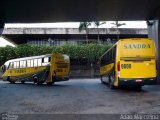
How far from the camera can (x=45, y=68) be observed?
25.7 m

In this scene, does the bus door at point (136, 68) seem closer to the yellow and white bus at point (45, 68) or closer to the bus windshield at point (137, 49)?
the bus windshield at point (137, 49)

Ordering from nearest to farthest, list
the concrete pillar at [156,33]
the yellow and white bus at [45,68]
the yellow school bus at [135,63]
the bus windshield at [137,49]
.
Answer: the yellow school bus at [135,63] → the bus windshield at [137,49] → the concrete pillar at [156,33] → the yellow and white bus at [45,68]

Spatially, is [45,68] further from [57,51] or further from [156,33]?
[57,51]

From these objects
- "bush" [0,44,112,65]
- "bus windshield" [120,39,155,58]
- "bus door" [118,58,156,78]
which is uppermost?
"bush" [0,44,112,65]

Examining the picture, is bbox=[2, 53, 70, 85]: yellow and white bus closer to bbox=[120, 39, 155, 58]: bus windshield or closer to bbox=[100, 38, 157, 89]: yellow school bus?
bbox=[100, 38, 157, 89]: yellow school bus

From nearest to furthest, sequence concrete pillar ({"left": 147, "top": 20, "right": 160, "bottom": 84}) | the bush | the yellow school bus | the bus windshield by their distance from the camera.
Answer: the yellow school bus
the bus windshield
concrete pillar ({"left": 147, "top": 20, "right": 160, "bottom": 84})
the bush

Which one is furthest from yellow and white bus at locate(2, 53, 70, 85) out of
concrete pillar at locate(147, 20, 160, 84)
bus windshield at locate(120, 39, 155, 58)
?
bus windshield at locate(120, 39, 155, 58)

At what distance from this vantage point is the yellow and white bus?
25.2 metres

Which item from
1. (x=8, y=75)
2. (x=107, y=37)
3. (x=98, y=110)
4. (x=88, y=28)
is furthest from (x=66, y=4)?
(x=107, y=37)

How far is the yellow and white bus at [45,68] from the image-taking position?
25172 mm

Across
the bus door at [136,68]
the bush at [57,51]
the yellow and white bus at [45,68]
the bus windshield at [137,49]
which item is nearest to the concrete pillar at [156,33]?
the bus windshield at [137,49]

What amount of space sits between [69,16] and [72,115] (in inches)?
571

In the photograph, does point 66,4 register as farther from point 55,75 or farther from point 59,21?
point 55,75

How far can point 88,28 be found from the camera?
47031 mm
